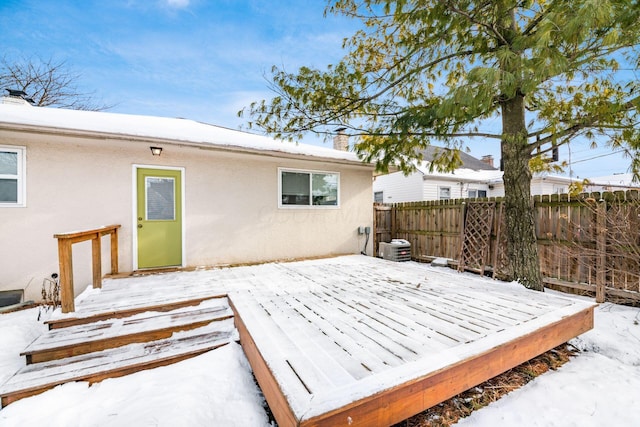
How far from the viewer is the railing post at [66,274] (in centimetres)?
269

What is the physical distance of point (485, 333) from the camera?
2316mm

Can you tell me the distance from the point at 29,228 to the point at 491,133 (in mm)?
7527

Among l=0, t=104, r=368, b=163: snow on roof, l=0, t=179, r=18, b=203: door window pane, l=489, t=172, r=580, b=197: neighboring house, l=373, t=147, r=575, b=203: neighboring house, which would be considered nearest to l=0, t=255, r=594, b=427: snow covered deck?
l=0, t=179, r=18, b=203: door window pane

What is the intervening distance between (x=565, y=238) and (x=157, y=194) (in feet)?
24.1

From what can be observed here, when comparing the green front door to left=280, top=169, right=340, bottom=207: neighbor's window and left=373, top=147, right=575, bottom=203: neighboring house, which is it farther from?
left=373, top=147, right=575, bottom=203: neighboring house

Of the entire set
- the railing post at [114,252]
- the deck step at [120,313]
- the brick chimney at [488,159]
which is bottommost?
the deck step at [120,313]

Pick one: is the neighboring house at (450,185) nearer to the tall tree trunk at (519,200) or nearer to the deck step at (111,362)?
the tall tree trunk at (519,200)

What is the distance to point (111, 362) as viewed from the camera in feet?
7.56

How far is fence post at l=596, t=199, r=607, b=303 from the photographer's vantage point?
4230 mm

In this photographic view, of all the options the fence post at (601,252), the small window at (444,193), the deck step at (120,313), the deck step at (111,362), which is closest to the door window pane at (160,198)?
the deck step at (120,313)

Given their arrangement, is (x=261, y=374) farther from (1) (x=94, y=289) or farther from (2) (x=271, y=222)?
(2) (x=271, y=222)

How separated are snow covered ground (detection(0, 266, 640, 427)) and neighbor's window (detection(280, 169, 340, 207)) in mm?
3882

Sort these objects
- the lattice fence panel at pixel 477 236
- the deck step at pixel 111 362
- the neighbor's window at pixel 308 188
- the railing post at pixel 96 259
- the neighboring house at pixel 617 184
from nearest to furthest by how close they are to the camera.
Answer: the deck step at pixel 111 362, the railing post at pixel 96 259, the lattice fence panel at pixel 477 236, the neighbor's window at pixel 308 188, the neighboring house at pixel 617 184

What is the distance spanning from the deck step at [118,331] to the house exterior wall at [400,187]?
1024 cm
